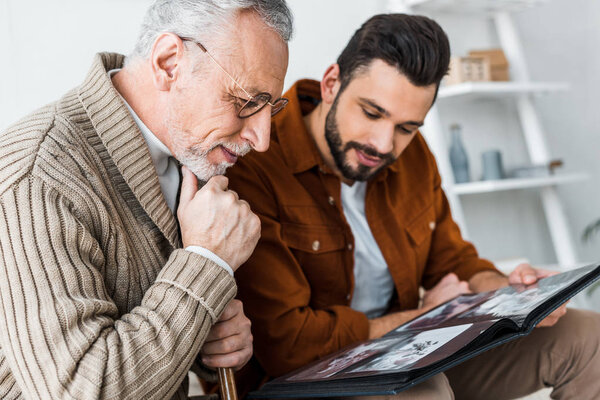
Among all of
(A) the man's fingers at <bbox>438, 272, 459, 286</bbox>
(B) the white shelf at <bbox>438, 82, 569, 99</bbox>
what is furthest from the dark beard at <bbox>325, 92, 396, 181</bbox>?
(B) the white shelf at <bbox>438, 82, 569, 99</bbox>

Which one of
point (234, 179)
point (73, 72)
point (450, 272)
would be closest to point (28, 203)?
point (234, 179)

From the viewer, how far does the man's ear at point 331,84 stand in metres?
1.61

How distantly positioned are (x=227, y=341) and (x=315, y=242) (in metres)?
0.50

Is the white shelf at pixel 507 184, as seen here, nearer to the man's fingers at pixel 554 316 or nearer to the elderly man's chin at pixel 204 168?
the man's fingers at pixel 554 316

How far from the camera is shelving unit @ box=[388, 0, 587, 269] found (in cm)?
273

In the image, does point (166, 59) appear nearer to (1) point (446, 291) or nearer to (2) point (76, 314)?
(2) point (76, 314)

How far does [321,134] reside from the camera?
165 cm

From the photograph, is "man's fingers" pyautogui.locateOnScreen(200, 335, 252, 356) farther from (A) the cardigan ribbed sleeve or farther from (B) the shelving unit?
(B) the shelving unit

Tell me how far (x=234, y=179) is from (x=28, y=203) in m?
0.59

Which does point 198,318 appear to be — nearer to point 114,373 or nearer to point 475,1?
point 114,373

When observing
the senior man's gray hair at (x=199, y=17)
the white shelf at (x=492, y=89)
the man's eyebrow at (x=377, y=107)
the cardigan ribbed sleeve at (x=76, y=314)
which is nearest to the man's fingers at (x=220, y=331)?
the cardigan ribbed sleeve at (x=76, y=314)

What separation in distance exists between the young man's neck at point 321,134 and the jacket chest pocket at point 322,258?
187 mm

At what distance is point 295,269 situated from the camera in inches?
55.6

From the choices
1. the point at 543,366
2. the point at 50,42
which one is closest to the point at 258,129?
the point at 543,366
